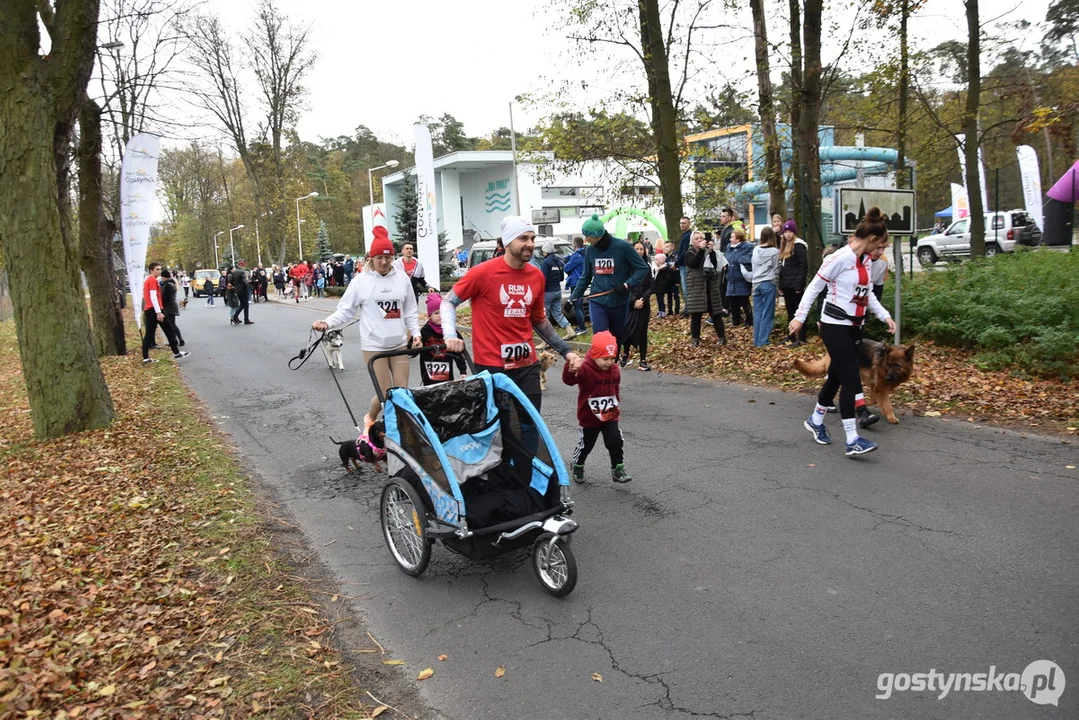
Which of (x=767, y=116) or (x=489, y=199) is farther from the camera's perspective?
(x=489, y=199)

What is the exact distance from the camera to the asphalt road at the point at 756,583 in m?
3.45

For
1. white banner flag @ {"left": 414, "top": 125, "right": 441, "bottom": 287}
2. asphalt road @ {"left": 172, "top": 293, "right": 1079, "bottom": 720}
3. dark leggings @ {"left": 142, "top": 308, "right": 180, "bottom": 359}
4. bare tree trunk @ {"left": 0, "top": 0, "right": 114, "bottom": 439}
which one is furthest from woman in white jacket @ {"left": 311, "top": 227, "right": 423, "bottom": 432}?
white banner flag @ {"left": 414, "top": 125, "right": 441, "bottom": 287}

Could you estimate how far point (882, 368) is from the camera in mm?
7676

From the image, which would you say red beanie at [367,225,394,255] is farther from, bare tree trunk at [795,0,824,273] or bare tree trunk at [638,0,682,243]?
bare tree trunk at [638,0,682,243]

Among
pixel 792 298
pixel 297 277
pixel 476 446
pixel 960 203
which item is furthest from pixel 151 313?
pixel 960 203

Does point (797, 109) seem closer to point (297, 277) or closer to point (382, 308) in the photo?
point (382, 308)

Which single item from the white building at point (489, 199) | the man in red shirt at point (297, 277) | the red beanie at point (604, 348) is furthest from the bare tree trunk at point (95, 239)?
the white building at point (489, 199)

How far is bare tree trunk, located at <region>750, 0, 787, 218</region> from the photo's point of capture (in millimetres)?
15674

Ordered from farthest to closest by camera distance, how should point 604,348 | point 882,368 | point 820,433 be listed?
point 882,368
point 820,433
point 604,348

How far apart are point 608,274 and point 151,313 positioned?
40.0 ft

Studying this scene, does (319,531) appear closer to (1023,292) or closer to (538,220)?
(1023,292)

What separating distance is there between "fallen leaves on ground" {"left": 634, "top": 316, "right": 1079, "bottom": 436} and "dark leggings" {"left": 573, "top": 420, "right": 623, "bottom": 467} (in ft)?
13.0

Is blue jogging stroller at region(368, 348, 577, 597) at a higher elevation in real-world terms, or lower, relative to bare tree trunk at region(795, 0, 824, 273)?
lower

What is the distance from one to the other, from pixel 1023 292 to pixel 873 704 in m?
9.01
